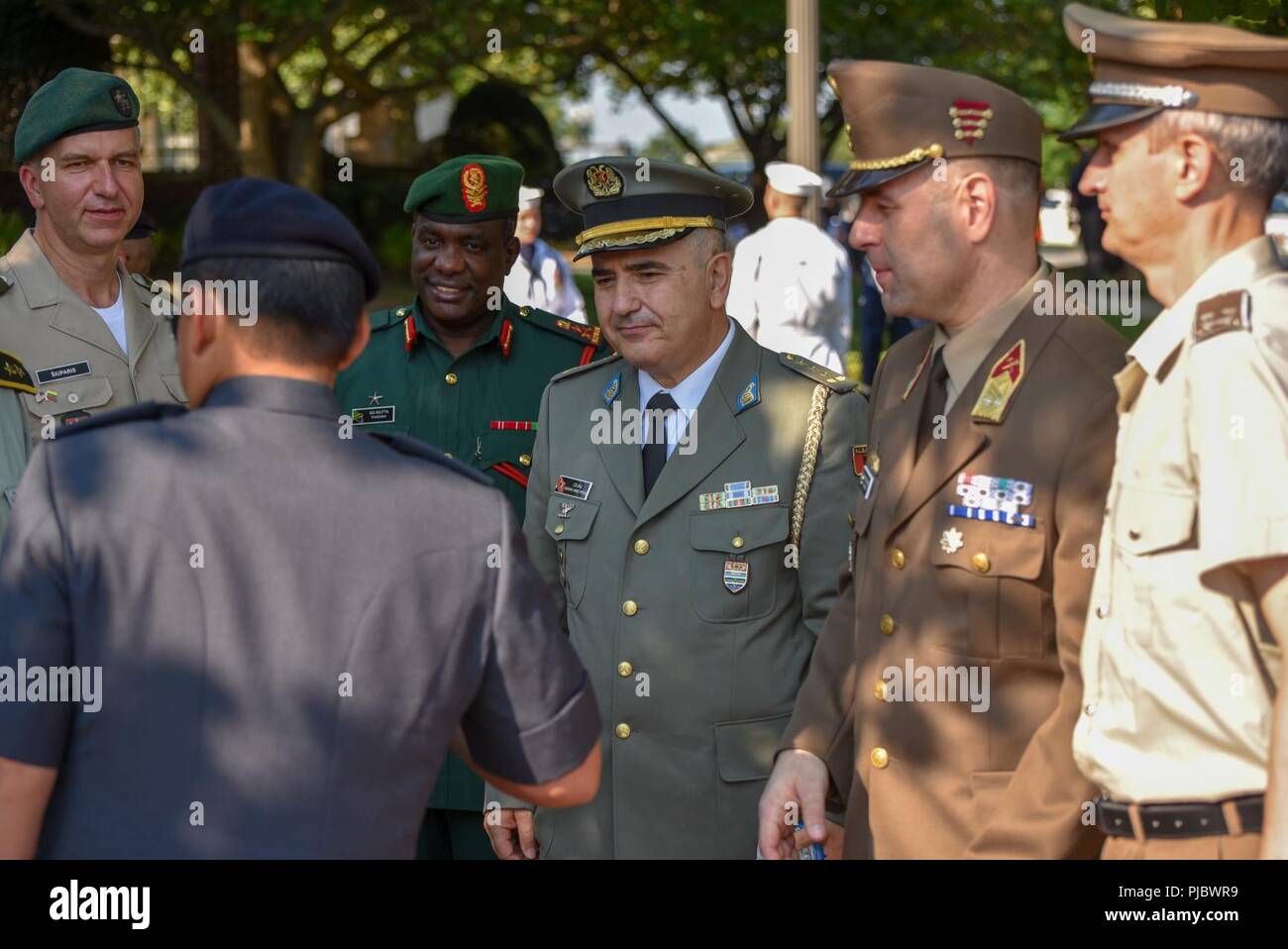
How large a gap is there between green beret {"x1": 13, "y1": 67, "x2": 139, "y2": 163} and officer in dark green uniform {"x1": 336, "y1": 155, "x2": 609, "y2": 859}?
0.86 meters

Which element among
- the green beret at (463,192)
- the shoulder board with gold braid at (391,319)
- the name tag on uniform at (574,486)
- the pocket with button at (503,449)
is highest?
the green beret at (463,192)

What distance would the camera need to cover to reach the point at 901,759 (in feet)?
10.2

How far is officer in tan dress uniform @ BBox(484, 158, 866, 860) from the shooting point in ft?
12.4

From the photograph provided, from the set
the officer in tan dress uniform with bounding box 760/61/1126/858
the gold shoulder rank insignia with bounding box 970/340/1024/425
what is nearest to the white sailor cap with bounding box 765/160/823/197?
the officer in tan dress uniform with bounding box 760/61/1126/858

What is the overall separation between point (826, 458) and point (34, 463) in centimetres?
202

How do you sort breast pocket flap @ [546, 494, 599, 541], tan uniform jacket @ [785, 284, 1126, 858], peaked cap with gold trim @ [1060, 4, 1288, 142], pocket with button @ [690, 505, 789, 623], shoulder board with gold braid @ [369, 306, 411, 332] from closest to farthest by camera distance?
peaked cap with gold trim @ [1060, 4, 1288, 142]
tan uniform jacket @ [785, 284, 1126, 858]
pocket with button @ [690, 505, 789, 623]
breast pocket flap @ [546, 494, 599, 541]
shoulder board with gold braid @ [369, 306, 411, 332]

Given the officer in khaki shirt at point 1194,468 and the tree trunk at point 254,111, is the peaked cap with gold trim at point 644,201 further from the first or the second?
the tree trunk at point 254,111

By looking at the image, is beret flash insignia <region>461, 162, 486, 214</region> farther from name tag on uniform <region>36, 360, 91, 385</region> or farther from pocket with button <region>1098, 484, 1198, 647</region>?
pocket with button <region>1098, 484, 1198, 647</region>

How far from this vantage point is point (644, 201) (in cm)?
399

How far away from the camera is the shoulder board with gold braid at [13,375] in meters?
4.03

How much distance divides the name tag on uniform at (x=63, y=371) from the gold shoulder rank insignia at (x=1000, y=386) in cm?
259

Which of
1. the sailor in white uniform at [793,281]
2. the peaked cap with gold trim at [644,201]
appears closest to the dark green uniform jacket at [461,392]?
the peaked cap with gold trim at [644,201]

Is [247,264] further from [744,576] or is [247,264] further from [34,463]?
[744,576]
